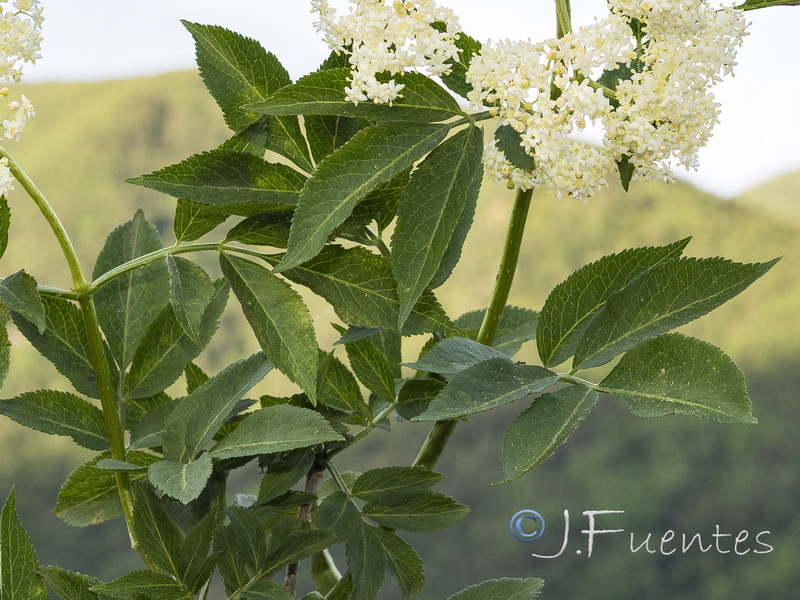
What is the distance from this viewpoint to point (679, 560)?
4.52 ft

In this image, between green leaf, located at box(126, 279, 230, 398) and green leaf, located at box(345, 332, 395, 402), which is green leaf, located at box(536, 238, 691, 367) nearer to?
green leaf, located at box(345, 332, 395, 402)

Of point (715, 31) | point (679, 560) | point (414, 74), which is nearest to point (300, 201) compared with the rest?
point (414, 74)

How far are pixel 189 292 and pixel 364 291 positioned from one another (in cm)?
8

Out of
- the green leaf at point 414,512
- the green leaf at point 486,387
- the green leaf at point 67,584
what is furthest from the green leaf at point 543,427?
the green leaf at point 67,584

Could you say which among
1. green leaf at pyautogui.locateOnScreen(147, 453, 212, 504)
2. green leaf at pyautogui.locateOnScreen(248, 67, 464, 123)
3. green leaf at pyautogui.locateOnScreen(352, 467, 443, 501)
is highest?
green leaf at pyautogui.locateOnScreen(248, 67, 464, 123)

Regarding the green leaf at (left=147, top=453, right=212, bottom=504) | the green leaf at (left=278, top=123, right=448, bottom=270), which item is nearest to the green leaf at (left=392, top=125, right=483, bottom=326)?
the green leaf at (left=278, top=123, right=448, bottom=270)

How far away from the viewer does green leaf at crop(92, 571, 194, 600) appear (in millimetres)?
382

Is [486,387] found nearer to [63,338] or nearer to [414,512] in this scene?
[414,512]

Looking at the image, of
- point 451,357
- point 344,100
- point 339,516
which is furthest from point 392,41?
point 339,516

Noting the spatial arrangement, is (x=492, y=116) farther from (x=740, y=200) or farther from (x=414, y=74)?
(x=740, y=200)

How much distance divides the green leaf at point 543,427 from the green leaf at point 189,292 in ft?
0.51

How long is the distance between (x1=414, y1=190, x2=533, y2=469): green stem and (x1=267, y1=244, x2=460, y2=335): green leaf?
1.5 inches

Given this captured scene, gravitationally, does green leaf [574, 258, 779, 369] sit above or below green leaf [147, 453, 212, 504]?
Result: above

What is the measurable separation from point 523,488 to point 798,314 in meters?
0.67
